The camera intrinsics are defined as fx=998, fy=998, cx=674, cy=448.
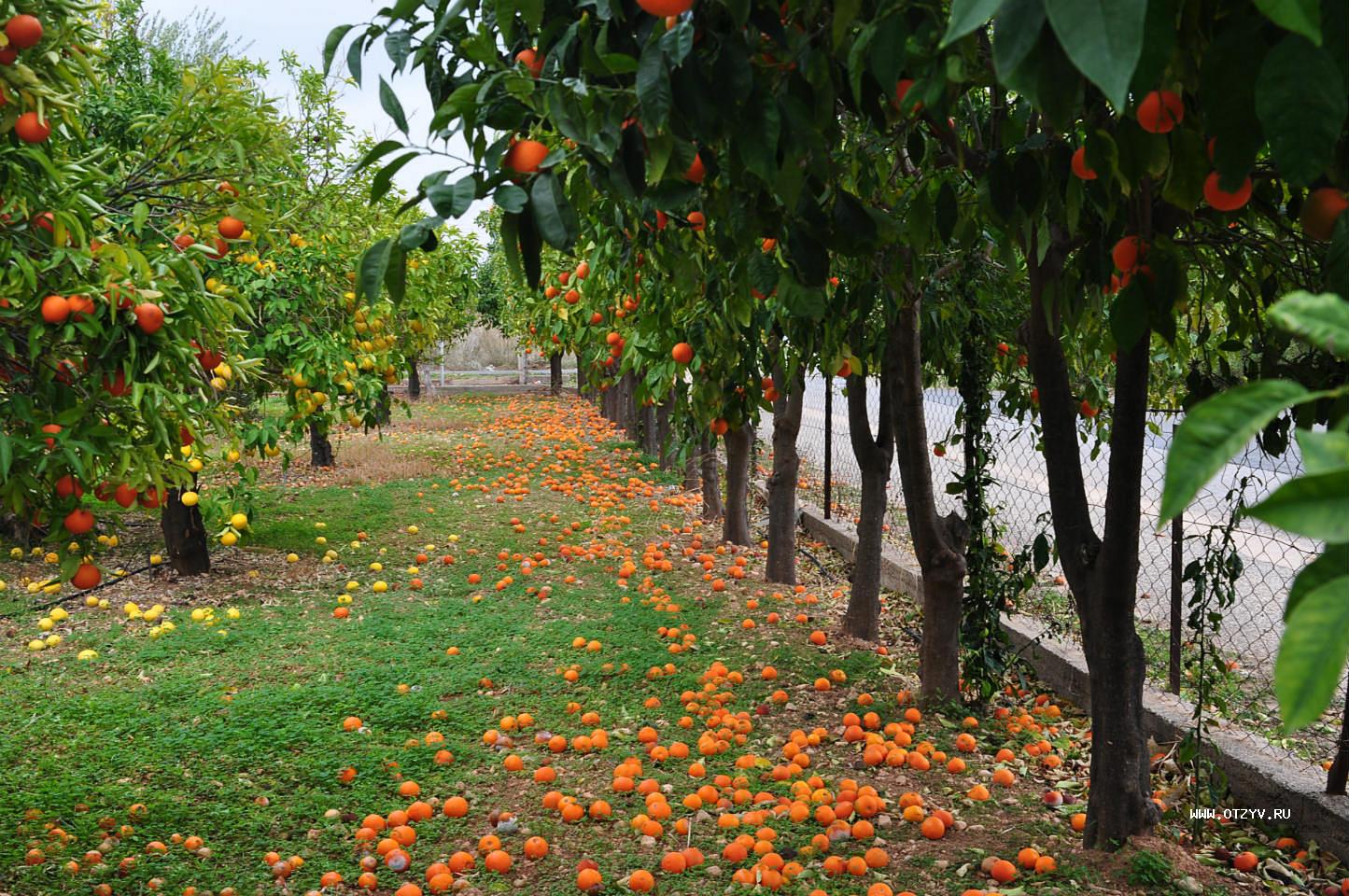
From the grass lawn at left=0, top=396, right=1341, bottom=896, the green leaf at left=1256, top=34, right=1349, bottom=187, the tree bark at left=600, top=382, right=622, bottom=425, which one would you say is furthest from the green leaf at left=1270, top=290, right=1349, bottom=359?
the tree bark at left=600, top=382, right=622, bottom=425

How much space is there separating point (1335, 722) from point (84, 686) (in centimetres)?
576

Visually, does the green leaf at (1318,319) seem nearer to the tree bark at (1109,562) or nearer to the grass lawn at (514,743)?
the tree bark at (1109,562)

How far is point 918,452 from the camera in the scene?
13.7 ft

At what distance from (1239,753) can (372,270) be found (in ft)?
11.7

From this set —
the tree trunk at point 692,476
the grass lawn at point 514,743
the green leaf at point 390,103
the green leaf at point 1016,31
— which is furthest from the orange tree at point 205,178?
the tree trunk at point 692,476

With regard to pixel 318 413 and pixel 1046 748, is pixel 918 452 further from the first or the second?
pixel 318 413

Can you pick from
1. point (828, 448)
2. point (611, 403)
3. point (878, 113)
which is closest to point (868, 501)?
point (828, 448)

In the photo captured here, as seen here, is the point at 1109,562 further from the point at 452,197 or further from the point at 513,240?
the point at 452,197

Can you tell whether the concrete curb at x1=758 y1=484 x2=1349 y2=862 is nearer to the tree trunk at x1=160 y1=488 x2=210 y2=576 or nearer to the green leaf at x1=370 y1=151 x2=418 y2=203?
the green leaf at x1=370 y1=151 x2=418 y2=203

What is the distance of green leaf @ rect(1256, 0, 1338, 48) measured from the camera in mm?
701

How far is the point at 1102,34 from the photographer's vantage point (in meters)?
0.67

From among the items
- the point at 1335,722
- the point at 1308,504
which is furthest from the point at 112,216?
the point at 1335,722

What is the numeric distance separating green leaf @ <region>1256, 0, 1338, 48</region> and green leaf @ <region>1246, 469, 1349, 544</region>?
0.34 meters

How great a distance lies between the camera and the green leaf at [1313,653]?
1.83 ft
